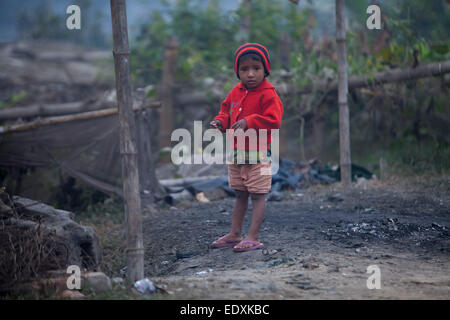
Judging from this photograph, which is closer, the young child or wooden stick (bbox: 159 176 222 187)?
the young child

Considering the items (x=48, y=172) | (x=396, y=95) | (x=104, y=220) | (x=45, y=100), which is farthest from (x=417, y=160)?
(x=45, y=100)

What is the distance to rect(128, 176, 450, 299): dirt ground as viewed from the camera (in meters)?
2.56

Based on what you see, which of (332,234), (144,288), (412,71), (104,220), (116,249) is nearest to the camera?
(144,288)

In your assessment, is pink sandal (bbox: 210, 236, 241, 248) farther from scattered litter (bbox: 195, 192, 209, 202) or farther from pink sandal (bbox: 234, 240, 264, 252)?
scattered litter (bbox: 195, 192, 209, 202)

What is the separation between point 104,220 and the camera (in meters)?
5.22

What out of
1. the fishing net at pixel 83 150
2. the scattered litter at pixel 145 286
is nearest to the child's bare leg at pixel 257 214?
the scattered litter at pixel 145 286

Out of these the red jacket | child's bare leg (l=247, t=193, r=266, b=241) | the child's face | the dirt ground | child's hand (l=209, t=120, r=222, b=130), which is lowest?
the dirt ground

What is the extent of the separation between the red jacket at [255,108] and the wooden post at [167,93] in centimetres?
453

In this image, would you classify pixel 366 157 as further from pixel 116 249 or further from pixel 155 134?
pixel 116 249

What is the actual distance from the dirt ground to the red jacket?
897mm

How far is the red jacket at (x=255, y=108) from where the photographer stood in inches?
134

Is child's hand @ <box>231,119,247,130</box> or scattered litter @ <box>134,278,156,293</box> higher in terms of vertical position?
child's hand @ <box>231,119,247,130</box>

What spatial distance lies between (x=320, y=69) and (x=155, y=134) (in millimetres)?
3363

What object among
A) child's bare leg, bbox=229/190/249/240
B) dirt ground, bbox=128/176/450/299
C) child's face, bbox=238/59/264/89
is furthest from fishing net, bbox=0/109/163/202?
child's face, bbox=238/59/264/89
